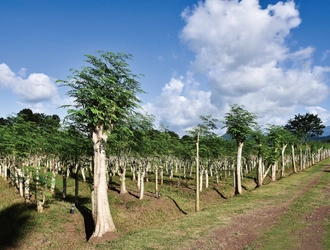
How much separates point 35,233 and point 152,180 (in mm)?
30466

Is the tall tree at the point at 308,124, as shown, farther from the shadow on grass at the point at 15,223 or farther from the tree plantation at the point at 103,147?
the shadow on grass at the point at 15,223

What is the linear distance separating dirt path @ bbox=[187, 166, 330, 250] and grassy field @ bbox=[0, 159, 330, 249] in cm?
7

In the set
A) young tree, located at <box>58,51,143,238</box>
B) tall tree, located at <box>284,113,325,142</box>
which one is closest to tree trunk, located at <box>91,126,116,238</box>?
young tree, located at <box>58,51,143,238</box>

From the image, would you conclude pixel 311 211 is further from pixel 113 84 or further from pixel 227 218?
pixel 113 84

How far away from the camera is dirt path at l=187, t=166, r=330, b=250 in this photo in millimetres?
15930

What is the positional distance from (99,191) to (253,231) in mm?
12169

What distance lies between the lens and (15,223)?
22.1 meters

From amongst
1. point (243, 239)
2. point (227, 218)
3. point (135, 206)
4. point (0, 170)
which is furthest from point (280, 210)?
point (0, 170)

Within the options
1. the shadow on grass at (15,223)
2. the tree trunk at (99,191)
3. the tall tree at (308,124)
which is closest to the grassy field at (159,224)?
the shadow on grass at (15,223)

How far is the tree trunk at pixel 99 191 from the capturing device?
19547 mm

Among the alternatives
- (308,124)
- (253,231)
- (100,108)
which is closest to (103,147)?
(100,108)

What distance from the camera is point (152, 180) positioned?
4978cm

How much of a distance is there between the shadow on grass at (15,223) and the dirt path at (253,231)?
46.4ft

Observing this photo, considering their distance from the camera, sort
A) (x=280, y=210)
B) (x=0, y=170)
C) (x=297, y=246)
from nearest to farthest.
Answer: (x=297, y=246), (x=280, y=210), (x=0, y=170)
